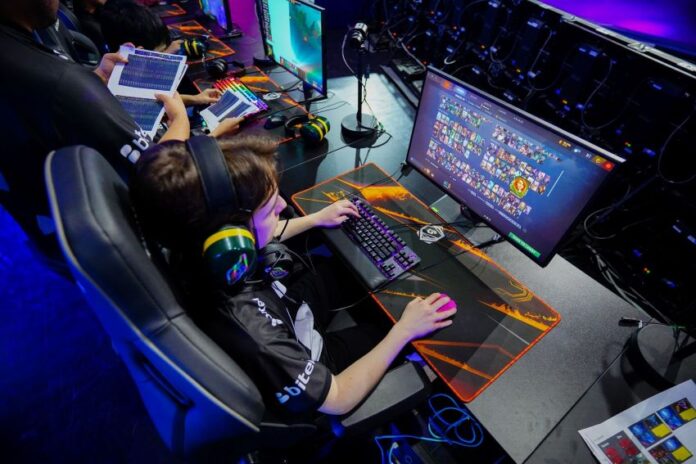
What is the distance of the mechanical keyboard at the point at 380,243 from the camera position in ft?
3.63

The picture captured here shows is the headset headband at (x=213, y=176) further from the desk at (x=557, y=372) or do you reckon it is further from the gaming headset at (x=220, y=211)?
the desk at (x=557, y=372)

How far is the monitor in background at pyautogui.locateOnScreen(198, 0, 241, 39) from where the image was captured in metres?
2.23

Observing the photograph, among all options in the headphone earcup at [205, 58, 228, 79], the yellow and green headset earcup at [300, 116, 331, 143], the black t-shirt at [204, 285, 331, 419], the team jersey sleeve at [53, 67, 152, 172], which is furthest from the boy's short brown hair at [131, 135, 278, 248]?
the headphone earcup at [205, 58, 228, 79]

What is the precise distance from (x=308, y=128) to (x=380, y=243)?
69 centimetres

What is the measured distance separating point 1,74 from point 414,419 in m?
1.65

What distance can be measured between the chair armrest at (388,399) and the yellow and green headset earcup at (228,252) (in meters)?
0.44

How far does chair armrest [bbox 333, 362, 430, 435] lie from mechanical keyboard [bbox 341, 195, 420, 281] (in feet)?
0.92

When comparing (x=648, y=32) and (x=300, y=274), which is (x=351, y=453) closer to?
(x=300, y=274)

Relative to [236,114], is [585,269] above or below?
below

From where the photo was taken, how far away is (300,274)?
1.33 meters

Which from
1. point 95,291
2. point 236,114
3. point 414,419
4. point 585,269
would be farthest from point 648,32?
point 95,291

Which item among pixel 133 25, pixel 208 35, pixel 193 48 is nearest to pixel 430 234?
pixel 193 48

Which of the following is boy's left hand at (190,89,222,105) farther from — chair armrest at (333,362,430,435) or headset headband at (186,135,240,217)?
chair armrest at (333,362,430,435)

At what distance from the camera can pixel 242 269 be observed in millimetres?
736
